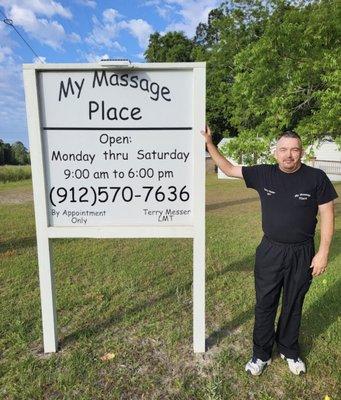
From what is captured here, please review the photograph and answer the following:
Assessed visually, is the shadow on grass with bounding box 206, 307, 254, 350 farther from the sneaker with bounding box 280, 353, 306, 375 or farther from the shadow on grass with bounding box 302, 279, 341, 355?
the sneaker with bounding box 280, 353, 306, 375

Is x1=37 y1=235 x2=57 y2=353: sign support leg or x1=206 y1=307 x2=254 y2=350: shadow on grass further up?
x1=37 y1=235 x2=57 y2=353: sign support leg

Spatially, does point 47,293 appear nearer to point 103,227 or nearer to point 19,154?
point 103,227

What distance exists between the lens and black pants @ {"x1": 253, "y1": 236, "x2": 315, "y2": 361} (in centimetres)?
281

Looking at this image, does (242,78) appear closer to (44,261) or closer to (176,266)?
(176,266)

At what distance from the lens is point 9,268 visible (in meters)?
5.51

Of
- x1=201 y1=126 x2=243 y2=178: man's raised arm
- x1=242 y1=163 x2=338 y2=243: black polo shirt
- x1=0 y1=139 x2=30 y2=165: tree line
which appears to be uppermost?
x1=201 y1=126 x2=243 y2=178: man's raised arm

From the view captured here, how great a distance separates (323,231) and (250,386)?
1.23 metres

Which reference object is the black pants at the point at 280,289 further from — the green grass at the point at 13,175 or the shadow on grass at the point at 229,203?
the green grass at the point at 13,175

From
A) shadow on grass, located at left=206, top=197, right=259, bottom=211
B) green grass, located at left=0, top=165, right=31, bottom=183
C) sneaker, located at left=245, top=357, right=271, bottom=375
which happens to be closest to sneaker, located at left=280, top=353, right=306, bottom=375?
sneaker, located at left=245, top=357, right=271, bottom=375

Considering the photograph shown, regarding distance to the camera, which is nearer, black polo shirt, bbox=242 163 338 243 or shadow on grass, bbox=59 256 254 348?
black polo shirt, bbox=242 163 338 243

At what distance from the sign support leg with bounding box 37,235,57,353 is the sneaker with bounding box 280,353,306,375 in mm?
1912

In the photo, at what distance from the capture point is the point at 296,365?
297cm

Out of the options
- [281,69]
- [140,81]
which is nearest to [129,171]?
[140,81]

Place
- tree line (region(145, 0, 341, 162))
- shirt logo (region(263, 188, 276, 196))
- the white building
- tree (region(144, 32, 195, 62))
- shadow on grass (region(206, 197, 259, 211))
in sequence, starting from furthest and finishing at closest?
1. tree (region(144, 32, 195, 62))
2. the white building
3. shadow on grass (region(206, 197, 259, 211))
4. tree line (region(145, 0, 341, 162))
5. shirt logo (region(263, 188, 276, 196))
